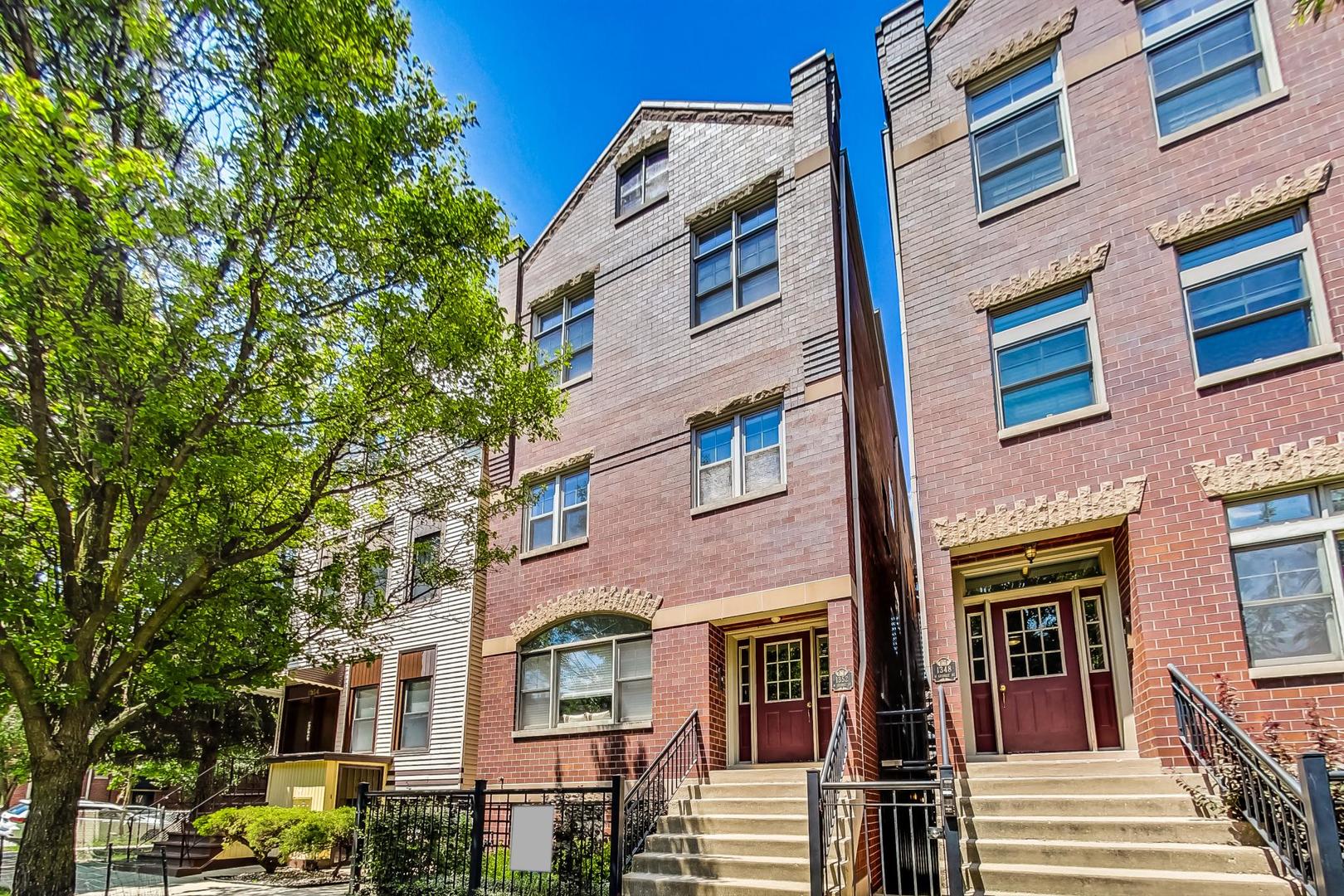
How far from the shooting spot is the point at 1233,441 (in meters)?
8.49

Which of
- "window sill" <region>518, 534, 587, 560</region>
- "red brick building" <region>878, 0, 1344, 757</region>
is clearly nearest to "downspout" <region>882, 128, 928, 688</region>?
"red brick building" <region>878, 0, 1344, 757</region>

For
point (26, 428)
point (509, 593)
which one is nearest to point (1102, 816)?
point (509, 593)

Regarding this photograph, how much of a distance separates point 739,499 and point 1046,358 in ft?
14.5

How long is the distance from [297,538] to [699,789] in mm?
6432

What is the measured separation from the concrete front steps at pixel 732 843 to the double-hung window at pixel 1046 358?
5.25m

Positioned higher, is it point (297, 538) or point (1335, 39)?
point (1335, 39)

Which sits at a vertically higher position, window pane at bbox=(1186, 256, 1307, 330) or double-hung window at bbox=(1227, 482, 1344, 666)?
window pane at bbox=(1186, 256, 1307, 330)

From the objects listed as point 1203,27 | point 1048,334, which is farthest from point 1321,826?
point 1203,27

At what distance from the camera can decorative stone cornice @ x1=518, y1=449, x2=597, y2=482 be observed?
46.4 ft

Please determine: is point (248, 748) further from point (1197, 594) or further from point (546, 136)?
point (1197, 594)

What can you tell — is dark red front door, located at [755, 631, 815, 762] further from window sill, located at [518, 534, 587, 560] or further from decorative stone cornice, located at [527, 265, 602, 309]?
decorative stone cornice, located at [527, 265, 602, 309]

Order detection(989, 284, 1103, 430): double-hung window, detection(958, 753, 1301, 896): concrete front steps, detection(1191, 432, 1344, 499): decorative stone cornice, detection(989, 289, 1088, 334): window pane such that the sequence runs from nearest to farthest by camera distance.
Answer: detection(958, 753, 1301, 896): concrete front steps < detection(1191, 432, 1344, 499): decorative stone cornice < detection(989, 284, 1103, 430): double-hung window < detection(989, 289, 1088, 334): window pane

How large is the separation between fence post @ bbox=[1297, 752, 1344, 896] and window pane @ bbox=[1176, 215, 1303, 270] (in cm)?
585

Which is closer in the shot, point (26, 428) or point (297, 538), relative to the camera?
point (26, 428)
